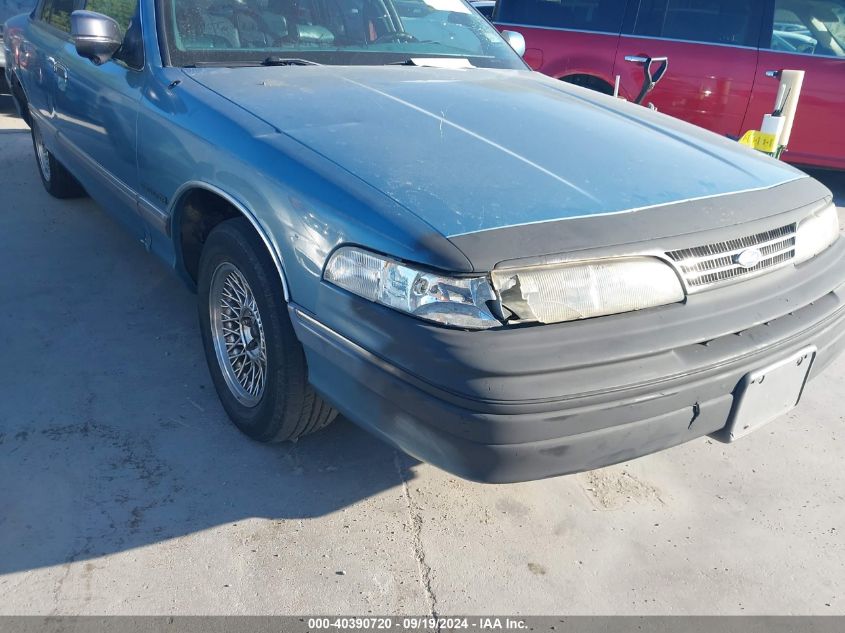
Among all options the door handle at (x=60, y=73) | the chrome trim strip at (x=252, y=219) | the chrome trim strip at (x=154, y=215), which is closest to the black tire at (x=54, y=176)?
the door handle at (x=60, y=73)

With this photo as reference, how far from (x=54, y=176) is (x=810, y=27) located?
19.0 ft

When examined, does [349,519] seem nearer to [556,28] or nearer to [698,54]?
[698,54]

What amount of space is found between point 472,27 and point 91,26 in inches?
71.0

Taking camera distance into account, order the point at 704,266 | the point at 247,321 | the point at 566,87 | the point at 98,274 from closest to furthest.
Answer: the point at 704,266
the point at 247,321
the point at 566,87
the point at 98,274

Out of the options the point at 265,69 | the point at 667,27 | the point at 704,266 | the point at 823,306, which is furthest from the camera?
the point at 667,27

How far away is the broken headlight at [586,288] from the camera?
1.86 metres

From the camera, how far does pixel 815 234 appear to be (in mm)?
2482

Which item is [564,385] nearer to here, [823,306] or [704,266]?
[704,266]

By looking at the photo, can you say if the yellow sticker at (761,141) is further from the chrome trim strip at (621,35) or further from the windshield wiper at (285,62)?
the windshield wiper at (285,62)

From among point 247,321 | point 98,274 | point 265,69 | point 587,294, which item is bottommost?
point 98,274

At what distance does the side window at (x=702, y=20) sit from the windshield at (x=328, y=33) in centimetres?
306

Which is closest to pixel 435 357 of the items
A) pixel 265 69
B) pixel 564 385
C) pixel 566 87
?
pixel 564 385

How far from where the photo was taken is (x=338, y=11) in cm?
340

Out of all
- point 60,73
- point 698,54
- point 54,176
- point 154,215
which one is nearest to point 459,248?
point 154,215
